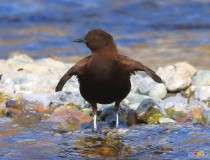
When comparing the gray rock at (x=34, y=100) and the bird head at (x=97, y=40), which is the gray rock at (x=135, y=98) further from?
the bird head at (x=97, y=40)

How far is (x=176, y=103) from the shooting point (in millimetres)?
8680

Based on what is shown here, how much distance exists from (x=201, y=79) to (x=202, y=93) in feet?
1.91

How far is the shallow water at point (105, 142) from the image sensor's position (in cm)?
678

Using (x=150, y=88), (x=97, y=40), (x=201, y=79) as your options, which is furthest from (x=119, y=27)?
(x=97, y=40)

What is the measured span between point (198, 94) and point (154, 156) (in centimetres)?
253

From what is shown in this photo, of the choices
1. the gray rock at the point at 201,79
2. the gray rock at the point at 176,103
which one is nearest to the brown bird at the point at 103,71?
the gray rock at the point at 176,103

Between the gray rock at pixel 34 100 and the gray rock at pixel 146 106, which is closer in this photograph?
the gray rock at pixel 146 106

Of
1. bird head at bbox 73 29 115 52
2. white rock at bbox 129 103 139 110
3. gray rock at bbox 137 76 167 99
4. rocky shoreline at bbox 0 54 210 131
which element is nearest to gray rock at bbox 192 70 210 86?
rocky shoreline at bbox 0 54 210 131

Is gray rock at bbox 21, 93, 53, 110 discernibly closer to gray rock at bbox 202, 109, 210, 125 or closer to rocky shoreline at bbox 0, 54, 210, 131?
rocky shoreline at bbox 0, 54, 210, 131

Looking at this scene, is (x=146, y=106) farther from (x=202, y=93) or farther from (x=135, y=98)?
(x=202, y=93)

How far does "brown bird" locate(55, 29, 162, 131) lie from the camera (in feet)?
24.2

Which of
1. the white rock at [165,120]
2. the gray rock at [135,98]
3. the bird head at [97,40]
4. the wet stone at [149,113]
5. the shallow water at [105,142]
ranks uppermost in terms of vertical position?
the bird head at [97,40]

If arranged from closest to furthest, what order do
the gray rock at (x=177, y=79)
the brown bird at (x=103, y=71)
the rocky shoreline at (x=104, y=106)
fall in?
the brown bird at (x=103, y=71) < the rocky shoreline at (x=104, y=106) < the gray rock at (x=177, y=79)

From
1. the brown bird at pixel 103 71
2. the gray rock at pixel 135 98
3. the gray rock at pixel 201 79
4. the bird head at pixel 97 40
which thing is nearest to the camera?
the brown bird at pixel 103 71
